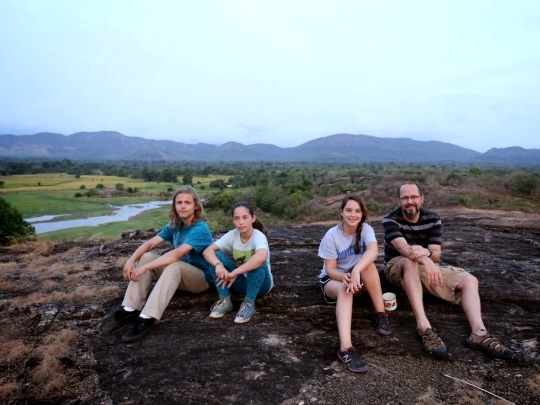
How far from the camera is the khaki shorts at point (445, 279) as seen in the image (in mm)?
3855

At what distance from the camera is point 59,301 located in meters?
4.70

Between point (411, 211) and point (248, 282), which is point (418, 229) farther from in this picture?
point (248, 282)

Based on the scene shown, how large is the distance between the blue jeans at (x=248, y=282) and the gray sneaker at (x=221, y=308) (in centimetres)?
6

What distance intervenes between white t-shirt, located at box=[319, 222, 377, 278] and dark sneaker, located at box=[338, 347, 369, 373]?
82 cm

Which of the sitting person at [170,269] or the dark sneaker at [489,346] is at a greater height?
the sitting person at [170,269]

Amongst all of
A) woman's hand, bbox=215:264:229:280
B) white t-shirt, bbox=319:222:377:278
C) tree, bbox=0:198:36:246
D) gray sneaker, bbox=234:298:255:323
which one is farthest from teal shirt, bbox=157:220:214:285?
tree, bbox=0:198:36:246

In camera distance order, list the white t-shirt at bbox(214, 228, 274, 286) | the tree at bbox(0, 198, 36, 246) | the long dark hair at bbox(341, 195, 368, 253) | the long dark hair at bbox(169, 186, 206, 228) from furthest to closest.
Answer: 1. the tree at bbox(0, 198, 36, 246)
2. the long dark hair at bbox(169, 186, 206, 228)
3. the white t-shirt at bbox(214, 228, 274, 286)
4. the long dark hair at bbox(341, 195, 368, 253)

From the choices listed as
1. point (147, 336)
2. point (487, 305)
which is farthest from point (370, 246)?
point (147, 336)

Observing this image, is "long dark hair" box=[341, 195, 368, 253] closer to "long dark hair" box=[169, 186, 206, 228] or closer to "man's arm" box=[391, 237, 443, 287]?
"man's arm" box=[391, 237, 443, 287]

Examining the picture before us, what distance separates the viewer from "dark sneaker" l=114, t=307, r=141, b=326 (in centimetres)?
381

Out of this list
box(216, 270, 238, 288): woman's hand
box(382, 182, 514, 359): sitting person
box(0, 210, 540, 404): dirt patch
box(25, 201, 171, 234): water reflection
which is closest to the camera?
box(0, 210, 540, 404): dirt patch

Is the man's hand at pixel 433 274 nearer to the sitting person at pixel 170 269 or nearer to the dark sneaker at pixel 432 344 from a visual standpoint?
the dark sneaker at pixel 432 344

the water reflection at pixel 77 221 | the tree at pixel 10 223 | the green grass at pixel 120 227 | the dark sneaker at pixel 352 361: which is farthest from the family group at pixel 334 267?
the water reflection at pixel 77 221

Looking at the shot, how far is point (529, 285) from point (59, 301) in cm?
587
